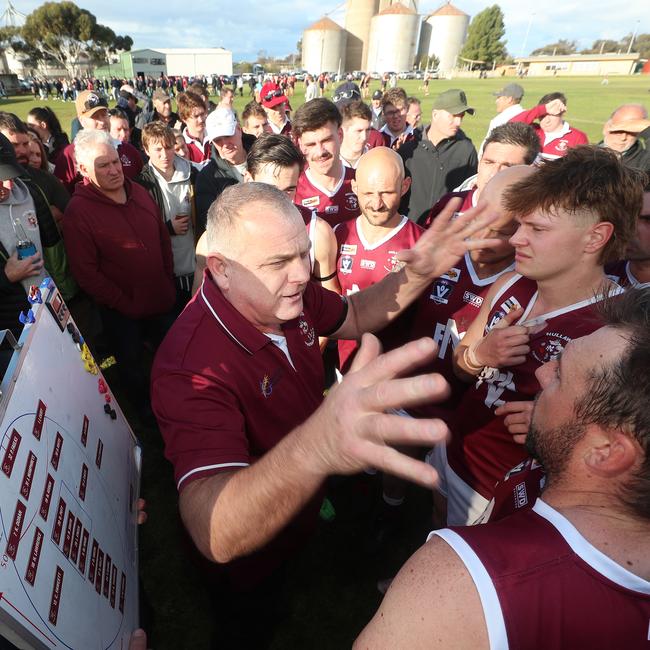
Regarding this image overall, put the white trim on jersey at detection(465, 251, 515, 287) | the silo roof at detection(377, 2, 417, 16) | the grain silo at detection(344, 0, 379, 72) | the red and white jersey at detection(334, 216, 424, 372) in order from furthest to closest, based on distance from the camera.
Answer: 1. the grain silo at detection(344, 0, 379, 72)
2. the silo roof at detection(377, 2, 417, 16)
3. the red and white jersey at detection(334, 216, 424, 372)
4. the white trim on jersey at detection(465, 251, 515, 287)

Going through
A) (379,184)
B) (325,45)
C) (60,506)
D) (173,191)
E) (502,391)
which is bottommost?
(60,506)

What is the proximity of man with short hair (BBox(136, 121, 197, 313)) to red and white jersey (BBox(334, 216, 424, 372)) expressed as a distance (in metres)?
2.09

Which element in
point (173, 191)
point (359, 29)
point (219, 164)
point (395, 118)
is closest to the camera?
point (173, 191)

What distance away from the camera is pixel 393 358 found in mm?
1001

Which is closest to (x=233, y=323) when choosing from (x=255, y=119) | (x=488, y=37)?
(x=255, y=119)

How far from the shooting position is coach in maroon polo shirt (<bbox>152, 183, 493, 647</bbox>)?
1.01 m

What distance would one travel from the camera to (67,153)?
5137mm

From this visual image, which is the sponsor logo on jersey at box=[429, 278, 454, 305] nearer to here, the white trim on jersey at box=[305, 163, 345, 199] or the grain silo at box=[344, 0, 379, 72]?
the white trim on jersey at box=[305, 163, 345, 199]

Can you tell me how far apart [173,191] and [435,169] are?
10.9 feet

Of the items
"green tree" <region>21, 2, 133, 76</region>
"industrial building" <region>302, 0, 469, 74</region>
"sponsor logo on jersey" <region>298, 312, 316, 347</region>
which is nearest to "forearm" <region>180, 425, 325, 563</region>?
"sponsor logo on jersey" <region>298, 312, 316, 347</region>

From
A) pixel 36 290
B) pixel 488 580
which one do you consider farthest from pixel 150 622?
pixel 488 580

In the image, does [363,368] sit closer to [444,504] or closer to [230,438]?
[230,438]

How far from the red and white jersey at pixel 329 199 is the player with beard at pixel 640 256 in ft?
7.96

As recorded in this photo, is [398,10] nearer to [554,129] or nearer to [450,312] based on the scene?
[554,129]
